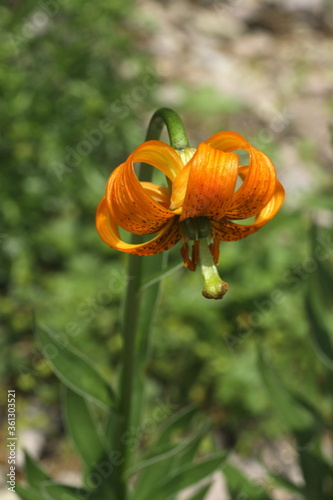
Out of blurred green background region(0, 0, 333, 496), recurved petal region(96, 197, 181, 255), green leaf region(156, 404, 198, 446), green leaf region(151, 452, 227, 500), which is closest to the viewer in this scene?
recurved petal region(96, 197, 181, 255)

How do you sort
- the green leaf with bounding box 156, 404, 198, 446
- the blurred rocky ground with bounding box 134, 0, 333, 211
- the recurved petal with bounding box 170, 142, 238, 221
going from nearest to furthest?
the recurved petal with bounding box 170, 142, 238, 221 < the green leaf with bounding box 156, 404, 198, 446 < the blurred rocky ground with bounding box 134, 0, 333, 211

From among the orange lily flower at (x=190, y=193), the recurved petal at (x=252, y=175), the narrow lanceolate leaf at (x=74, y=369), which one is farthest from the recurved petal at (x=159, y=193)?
the narrow lanceolate leaf at (x=74, y=369)

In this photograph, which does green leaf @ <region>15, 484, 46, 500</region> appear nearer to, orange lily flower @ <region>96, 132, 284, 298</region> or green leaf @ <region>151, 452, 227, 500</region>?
green leaf @ <region>151, 452, 227, 500</region>

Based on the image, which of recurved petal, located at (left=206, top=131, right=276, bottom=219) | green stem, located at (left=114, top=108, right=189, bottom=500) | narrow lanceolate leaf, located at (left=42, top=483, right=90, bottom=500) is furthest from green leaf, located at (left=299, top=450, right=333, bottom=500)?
recurved petal, located at (left=206, top=131, right=276, bottom=219)

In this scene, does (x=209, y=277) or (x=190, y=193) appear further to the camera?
(x=209, y=277)

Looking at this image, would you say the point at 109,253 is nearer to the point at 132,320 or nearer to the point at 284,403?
the point at 284,403

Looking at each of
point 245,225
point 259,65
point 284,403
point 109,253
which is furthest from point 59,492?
point 259,65
